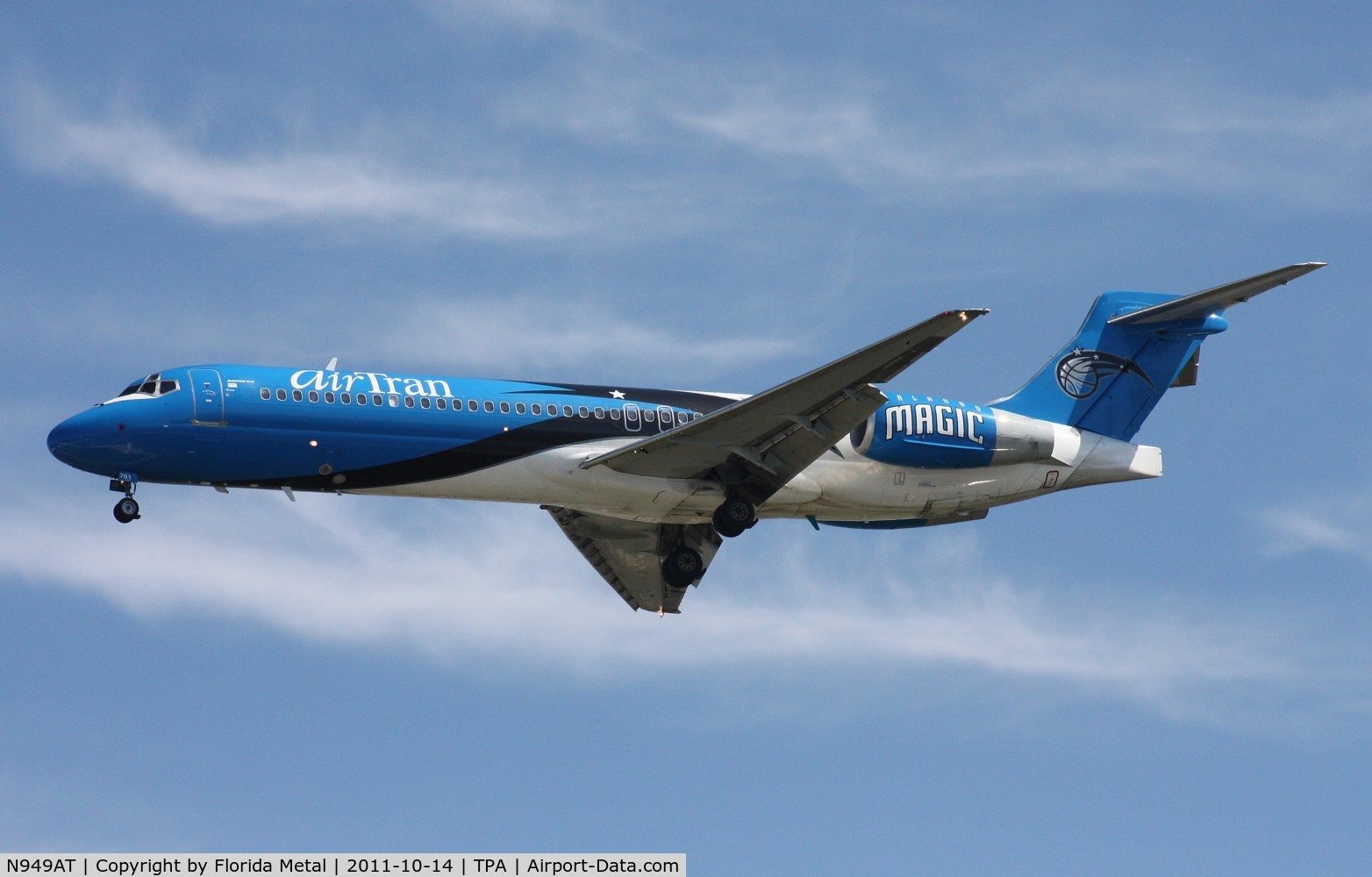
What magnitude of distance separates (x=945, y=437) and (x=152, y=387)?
14659 millimetres

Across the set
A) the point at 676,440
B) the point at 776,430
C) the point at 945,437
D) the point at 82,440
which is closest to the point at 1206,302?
the point at 945,437

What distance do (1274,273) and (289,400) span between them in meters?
17.8

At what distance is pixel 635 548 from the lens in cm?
3731

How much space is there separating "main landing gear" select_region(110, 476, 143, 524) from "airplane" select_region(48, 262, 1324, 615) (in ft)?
0.10

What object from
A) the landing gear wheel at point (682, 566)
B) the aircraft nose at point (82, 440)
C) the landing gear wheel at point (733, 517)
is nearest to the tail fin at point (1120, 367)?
the landing gear wheel at point (733, 517)

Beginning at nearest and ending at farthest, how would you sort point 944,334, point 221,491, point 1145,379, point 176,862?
point 176,862, point 944,334, point 221,491, point 1145,379

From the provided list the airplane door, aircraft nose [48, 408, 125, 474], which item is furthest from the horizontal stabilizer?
aircraft nose [48, 408, 125, 474]

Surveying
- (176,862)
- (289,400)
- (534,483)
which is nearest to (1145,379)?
(534,483)

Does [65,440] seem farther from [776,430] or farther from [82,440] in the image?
[776,430]

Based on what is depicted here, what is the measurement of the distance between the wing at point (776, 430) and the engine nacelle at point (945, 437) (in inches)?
76.7

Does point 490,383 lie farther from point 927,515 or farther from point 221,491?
point 927,515

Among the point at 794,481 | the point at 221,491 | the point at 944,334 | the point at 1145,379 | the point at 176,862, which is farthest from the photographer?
the point at 1145,379

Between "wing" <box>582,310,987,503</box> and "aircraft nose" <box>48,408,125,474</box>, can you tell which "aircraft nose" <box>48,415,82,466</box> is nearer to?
"aircraft nose" <box>48,408,125,474</box>

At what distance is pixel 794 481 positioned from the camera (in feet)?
110
